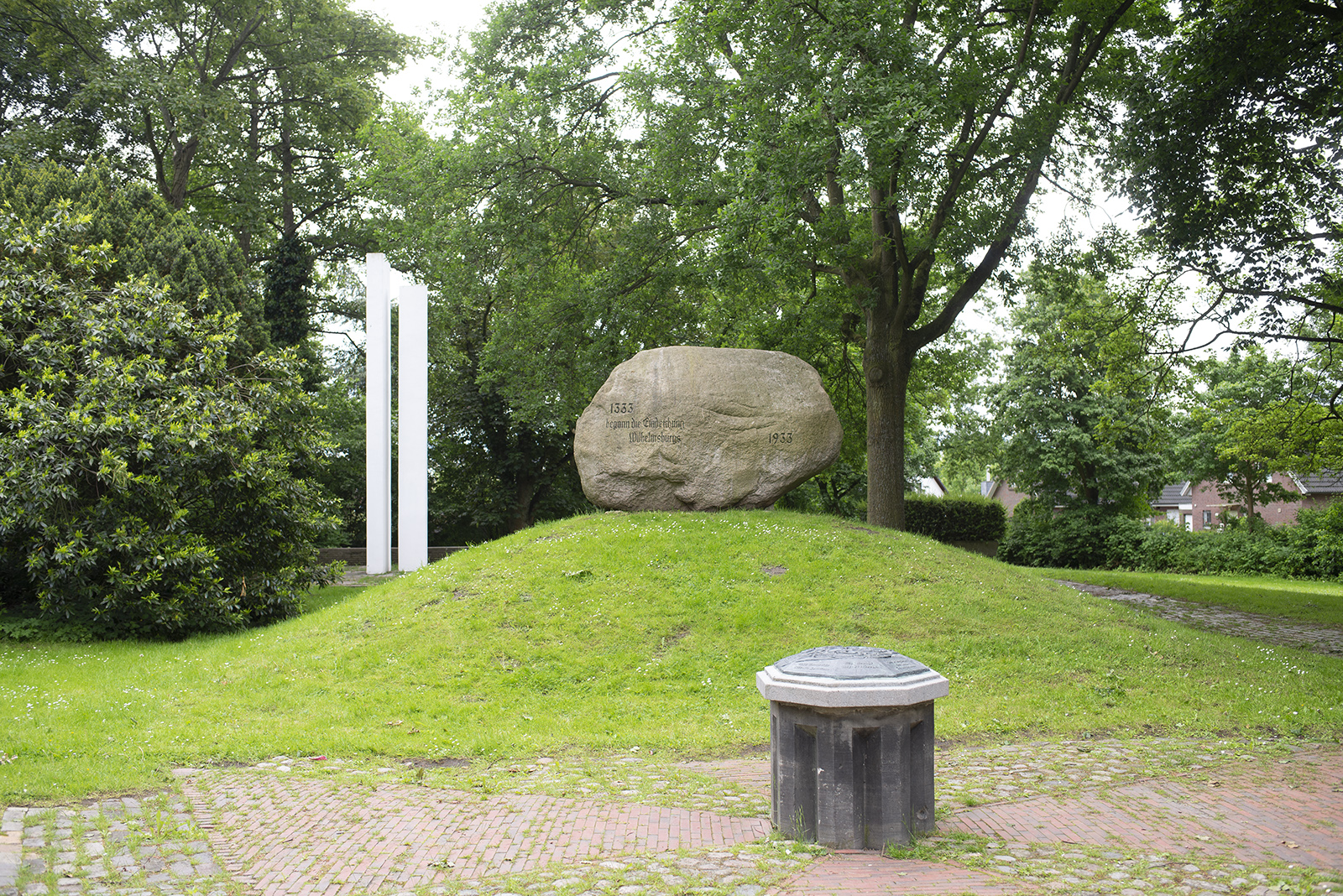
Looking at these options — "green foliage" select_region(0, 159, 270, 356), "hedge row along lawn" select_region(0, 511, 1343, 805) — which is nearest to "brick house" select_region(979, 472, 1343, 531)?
"hedge row along lawn" select_region(0, 511, 1343, 805)

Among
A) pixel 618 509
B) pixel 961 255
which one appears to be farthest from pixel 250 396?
pixel 961 255

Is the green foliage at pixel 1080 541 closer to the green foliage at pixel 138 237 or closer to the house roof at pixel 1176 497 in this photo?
the house roof at pixel 1176 497

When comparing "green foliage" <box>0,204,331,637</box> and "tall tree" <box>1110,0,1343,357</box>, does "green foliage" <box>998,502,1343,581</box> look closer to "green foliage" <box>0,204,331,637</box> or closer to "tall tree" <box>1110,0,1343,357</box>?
"tall tree" <box>1110,0,1343,357</box>

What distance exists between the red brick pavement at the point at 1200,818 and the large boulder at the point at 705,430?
366 inches

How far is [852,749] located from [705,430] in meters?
10.2

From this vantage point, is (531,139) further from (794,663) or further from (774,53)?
(794,663)

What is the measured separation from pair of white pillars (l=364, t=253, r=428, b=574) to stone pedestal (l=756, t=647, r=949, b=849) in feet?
52.0

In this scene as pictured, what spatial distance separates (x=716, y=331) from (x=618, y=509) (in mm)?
8273

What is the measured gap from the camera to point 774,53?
1562 cm

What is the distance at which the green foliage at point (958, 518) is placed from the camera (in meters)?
33.2

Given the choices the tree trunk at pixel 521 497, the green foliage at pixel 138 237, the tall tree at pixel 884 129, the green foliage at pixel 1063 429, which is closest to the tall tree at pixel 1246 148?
the tall tree at pixel 884 129

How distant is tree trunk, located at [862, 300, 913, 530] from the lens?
1794cm

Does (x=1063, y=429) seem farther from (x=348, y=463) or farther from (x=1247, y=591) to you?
(x=348, y=463)

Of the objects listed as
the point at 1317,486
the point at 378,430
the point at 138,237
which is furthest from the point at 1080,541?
the point at 138,237
